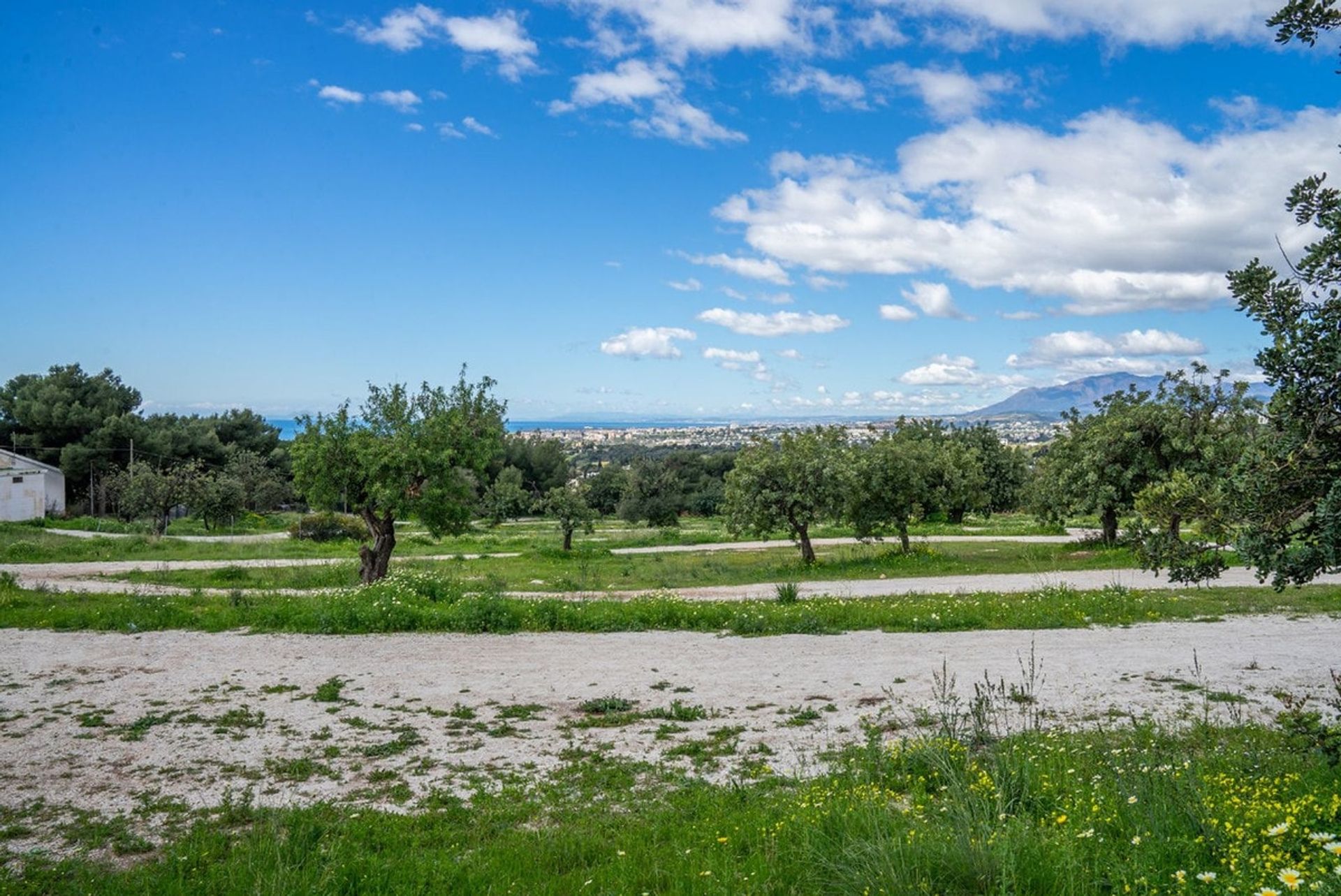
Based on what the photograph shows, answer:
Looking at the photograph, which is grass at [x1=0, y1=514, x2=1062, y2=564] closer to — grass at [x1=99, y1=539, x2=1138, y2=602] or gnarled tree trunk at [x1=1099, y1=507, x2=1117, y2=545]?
grass at [x1=99, y1=539, x2=1138, y2=602]

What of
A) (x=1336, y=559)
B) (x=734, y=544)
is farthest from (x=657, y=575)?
(x=1336, y=559)

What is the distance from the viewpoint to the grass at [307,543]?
33500mm

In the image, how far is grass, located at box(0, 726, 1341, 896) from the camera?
4.55 meters

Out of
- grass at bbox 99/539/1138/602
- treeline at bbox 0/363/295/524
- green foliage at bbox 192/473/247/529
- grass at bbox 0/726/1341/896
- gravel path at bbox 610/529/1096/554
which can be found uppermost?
treeline at bbox 0/363/295/524

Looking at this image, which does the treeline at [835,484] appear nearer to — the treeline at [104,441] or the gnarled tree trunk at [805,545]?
the gnarled tree trunk at [805,545]

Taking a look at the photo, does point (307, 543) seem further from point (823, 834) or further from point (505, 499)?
point (823, 834)

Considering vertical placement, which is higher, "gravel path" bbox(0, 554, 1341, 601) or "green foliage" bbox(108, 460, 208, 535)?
"green foliage" bbox(108, 460, 208, 535)

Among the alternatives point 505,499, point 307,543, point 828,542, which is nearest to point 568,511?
point 828,542

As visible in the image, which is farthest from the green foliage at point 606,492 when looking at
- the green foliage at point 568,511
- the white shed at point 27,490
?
the green foliage at point 568,511

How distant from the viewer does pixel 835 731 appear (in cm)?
897

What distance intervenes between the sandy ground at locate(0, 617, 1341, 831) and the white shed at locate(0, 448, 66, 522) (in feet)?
169

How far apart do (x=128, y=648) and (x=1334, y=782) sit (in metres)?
17.1

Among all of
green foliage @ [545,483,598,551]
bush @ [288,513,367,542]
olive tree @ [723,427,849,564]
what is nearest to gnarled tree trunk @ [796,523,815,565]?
olive tree @ [723,427,849,564]

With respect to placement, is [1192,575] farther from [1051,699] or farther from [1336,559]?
[1051,699]
